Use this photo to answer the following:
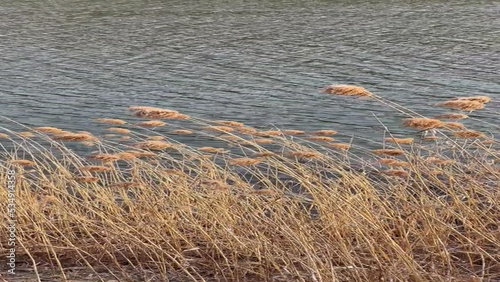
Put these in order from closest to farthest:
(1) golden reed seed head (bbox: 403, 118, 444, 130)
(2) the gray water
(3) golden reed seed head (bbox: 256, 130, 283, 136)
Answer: (1) golden reed seed head (bbox: 403, 118, 444, 130) < (3) golden reed seed head (bbox: 256, 130, 283, 136) < (2) the gray water

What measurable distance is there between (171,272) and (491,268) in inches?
96.2

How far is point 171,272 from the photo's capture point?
7223mm

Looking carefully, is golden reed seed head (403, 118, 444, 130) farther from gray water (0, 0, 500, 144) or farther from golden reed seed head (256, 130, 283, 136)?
gray water (0, 0, 500, 144)

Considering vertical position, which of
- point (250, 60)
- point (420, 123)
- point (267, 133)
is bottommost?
point (250, 60)

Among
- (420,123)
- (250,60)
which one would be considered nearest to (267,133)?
(420,123)

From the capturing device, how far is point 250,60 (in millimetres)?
25547

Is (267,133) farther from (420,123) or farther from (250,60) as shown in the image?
(250,60)

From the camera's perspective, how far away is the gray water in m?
18.9

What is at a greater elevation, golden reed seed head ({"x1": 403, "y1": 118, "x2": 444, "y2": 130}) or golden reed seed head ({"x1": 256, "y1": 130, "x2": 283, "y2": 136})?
golden reed seed head ({"x1": 403, "y1": 118, "x2": 444, "y2": 130})

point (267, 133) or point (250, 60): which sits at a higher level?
point (267, 133)

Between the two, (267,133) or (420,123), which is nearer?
(420,123)

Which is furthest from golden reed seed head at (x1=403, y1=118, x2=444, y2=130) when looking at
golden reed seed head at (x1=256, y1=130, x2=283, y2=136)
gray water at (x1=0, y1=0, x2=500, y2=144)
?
gray water at (x1=0, y1=0, x2=500, y2=144)

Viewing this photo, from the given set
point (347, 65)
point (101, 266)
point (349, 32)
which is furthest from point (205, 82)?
point (101, 266)

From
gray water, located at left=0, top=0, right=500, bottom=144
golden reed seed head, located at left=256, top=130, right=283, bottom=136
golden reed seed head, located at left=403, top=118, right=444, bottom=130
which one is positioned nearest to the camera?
golden reed seed head, located at left=403, top=118, right=444, bottom=130
